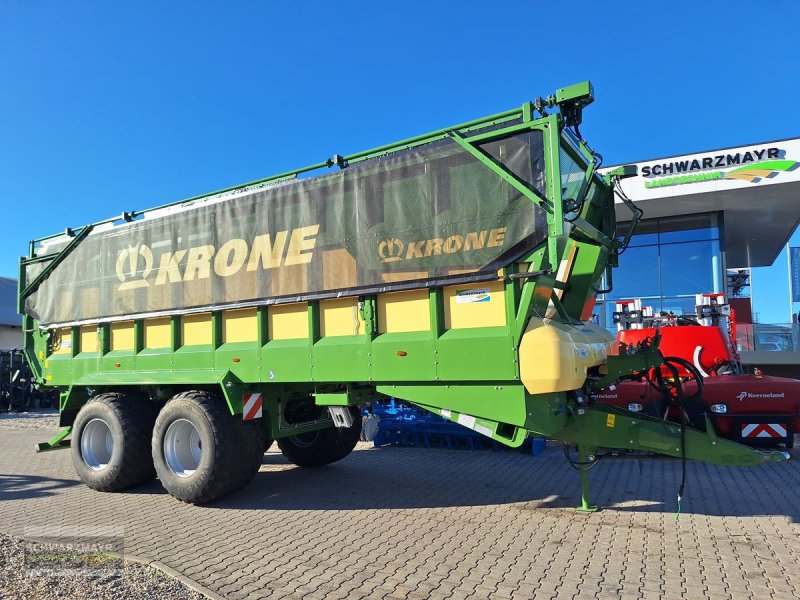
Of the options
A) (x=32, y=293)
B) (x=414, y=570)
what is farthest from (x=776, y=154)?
(x=32, y=293)

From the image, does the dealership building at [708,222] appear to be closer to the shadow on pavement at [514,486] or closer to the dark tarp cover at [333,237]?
the shadow on pavement at [514,486]

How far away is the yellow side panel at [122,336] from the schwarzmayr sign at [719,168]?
592 inches

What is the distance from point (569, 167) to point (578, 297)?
1383 millimetres

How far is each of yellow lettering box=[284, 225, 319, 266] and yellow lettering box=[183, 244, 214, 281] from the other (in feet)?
3.53

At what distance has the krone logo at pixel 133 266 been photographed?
6.81m

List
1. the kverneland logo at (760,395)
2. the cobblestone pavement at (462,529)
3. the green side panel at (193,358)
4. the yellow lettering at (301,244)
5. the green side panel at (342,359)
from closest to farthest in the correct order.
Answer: the cobblestone pavement at (462,529), the green side panel at (342,359), the yellow lettering at (301,244), the green side panel at (193,358), the kverneland logo at (760,395)

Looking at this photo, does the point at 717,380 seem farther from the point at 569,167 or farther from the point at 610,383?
the point at 569,167

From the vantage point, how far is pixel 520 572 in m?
4.19

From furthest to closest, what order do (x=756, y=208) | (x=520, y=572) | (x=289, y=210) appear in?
1. (x=756, y=208)
2. (x=289, y=210)
3. (x=520, y=572)

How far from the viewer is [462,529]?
523 centimetres

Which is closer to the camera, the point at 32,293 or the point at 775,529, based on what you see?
the point at 775,529

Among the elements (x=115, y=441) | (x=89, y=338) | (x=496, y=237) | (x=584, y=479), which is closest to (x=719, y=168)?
(x=584, y=479)

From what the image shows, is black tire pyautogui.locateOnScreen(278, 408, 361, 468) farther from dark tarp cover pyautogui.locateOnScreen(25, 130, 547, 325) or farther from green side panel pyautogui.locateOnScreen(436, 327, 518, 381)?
green side panel pyautogui.locateOnScreen(436, 327, 518, 381)

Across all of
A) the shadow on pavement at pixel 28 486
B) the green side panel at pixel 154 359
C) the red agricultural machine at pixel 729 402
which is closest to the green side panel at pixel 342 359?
the green side panel at pixel 154 359
